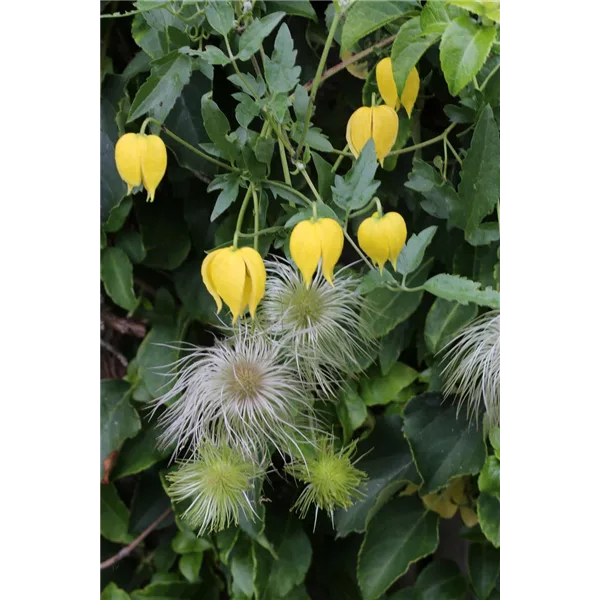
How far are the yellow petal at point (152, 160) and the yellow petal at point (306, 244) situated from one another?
14cm

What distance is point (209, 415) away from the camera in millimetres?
604

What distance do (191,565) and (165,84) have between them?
55cm

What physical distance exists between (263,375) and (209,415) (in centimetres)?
7

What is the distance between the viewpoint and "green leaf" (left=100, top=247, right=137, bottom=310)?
2.15ft

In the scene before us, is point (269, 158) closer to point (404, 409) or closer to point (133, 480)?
point (404, 409)

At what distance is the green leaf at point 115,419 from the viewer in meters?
0.68

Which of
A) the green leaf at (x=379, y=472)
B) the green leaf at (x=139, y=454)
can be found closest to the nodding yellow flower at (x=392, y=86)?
the green leaf at (x=379, y=472)

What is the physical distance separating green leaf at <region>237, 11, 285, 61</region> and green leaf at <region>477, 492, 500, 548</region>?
1.56 ft

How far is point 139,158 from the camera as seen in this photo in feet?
1.59

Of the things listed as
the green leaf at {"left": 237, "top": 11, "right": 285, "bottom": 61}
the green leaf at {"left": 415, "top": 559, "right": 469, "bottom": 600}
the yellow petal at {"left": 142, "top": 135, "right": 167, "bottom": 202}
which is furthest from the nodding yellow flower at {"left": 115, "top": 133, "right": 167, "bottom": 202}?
the green leaf at {"left": 415, "top": 559, "right": 469, "bottom": 600}

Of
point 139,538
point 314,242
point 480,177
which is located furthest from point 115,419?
point 480,177

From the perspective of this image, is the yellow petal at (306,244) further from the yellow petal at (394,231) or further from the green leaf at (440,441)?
the green leaf at (440,441)

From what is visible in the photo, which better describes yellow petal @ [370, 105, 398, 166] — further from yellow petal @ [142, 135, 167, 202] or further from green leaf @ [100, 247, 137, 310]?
green leaf @ [100, 247, 137, 310]
